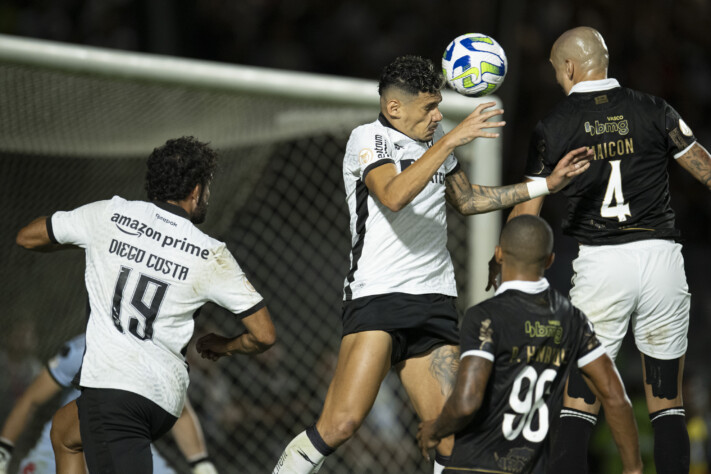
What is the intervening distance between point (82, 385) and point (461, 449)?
1.66 metres

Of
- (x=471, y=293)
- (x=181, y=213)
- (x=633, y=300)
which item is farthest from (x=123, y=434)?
(x=471, y=293)

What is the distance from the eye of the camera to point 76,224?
4098 mm

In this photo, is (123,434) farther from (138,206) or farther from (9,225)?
(9,225)

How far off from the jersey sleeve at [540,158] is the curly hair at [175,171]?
5.50 ft

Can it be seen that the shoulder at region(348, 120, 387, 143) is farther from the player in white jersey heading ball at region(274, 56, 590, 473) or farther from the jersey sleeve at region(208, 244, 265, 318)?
the jersey sleeve at region(208, 244, 265, 318)

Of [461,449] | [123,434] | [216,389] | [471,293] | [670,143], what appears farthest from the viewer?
[216,389]

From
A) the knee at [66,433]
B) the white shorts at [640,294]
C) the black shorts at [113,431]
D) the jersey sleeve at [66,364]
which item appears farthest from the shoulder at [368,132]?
the jersey sleeve at [66,364]

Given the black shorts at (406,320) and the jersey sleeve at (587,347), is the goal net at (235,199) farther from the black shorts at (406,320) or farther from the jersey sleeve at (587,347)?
the jersey sleeve at (587,347)

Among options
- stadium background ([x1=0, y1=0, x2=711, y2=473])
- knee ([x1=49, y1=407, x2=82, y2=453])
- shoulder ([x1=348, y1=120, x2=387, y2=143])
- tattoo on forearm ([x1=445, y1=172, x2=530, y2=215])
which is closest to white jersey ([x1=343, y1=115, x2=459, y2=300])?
shoulder ([x1=348, y1=120, x2=387, y2=143])

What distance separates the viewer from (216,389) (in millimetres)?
8852

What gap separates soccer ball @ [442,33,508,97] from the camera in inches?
176

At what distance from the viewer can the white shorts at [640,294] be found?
457 centimetres

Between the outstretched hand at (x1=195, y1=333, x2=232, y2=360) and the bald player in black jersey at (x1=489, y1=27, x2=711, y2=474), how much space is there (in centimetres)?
135

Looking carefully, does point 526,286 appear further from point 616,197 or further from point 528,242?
point 616,197
